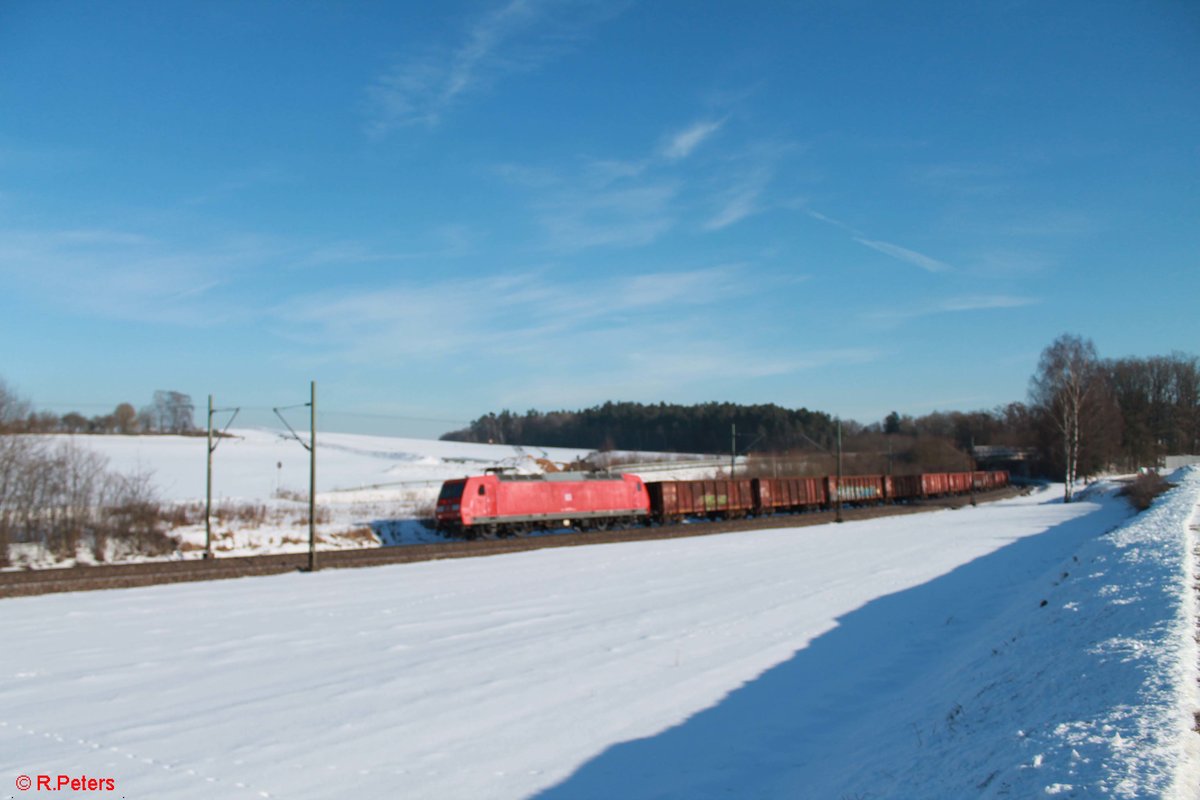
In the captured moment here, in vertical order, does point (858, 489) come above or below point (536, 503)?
below

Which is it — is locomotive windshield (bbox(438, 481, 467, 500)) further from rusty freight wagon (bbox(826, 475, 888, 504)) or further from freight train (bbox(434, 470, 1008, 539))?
rusty freight wagon (bbox(826, 475, 888, 504))

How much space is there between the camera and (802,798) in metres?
6.94

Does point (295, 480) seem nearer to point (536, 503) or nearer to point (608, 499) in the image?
point (608, 499)

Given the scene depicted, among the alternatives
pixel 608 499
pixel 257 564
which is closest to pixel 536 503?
pixel 608 499

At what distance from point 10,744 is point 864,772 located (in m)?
8.67

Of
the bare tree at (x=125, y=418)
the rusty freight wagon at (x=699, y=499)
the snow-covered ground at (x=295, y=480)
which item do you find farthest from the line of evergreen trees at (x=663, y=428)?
the rusty freight wagon at (x=699, y=499)

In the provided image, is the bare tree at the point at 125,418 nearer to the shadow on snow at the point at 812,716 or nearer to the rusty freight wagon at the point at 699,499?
the rusty freight wagon at the point at 699,499

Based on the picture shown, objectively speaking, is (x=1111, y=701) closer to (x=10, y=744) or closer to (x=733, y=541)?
(x=10, y=744)

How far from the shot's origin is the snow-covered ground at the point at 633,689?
6.23m

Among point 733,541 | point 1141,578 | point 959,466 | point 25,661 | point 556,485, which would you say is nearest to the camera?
point 1141,578

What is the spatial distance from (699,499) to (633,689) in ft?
123

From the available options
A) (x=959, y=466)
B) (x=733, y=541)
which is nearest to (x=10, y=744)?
(x=733, y=541)

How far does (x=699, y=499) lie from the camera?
156 ft

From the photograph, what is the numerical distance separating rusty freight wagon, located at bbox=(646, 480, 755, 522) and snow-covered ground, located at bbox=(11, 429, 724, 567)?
300 inches
